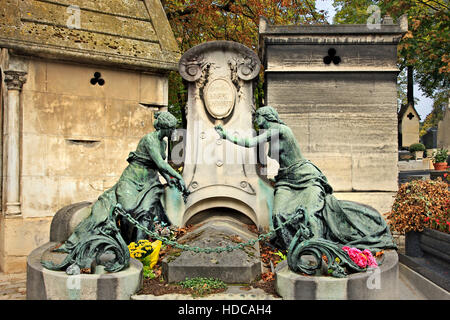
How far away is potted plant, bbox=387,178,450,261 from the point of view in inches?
210

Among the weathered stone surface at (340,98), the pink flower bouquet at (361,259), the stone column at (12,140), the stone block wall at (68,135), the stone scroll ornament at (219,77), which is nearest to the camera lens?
the pink flower bouquet at (361,259)

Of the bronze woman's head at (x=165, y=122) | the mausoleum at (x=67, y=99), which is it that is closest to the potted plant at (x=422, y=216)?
the bronze woman's head at (x=165, y=122)

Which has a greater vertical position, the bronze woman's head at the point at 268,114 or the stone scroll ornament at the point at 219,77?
the stone scroll ornament at the point at 219,77

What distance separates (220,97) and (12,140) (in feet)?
11.3

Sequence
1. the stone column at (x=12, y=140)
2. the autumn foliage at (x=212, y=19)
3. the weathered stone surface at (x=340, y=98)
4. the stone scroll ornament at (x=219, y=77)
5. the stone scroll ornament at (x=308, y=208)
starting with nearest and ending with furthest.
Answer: the stone scroll ornament at (x=308, y=208) < the stone scroll ornament at (x=219, y=77) < the stone column at (x=12, y=140) < the weathered stone surface at (x=340, y=98) < the autumn foliage at (x=212, y=19)

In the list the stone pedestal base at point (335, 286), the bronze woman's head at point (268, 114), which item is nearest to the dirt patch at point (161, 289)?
the stone pedestal base at point (335, 286)

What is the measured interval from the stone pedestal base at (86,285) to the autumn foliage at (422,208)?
3.74 meters

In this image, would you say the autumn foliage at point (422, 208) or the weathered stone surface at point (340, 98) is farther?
the weathered stone surface at point (340, 98)

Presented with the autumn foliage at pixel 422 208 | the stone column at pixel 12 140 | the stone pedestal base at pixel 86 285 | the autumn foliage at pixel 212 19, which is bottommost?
the stone pedestal base at pixel 86 285

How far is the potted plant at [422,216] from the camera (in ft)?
17.5

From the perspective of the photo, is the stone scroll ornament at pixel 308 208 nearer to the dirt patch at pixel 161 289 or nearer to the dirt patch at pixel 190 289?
the dirt patch at pixel 190 289

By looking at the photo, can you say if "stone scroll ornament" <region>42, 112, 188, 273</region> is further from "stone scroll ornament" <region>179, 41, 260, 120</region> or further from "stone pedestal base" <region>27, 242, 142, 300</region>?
"stone scroll ornament" <region>179, 41, 260, 120</region>

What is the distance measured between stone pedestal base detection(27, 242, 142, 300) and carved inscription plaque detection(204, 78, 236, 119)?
2969mm

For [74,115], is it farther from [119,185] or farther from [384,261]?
[384,261]
